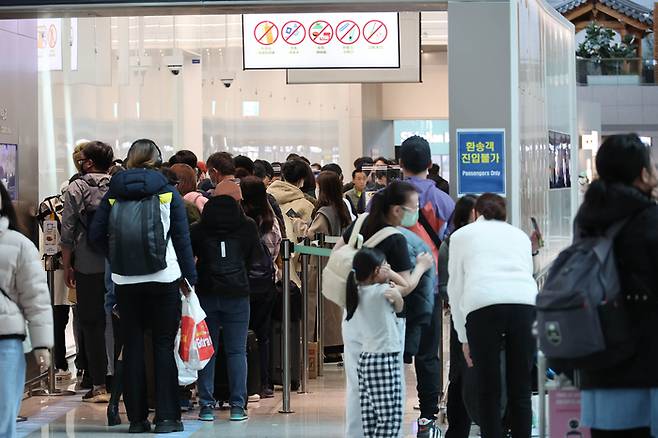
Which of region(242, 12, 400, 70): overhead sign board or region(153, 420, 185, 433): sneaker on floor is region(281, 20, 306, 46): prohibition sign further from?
region(153, 420, 185, 433): sneaker on floor

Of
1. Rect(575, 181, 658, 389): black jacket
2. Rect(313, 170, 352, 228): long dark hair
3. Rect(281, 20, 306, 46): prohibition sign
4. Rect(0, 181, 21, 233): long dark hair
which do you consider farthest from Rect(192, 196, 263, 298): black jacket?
Rect(281, 20, 306, 46): prohibition sign

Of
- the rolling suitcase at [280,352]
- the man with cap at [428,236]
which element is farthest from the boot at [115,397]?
the man with cap at [428,236]

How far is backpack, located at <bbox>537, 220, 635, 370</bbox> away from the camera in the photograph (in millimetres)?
3979

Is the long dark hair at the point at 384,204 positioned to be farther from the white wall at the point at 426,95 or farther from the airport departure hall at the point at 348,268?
the white wall at the point at 426,95

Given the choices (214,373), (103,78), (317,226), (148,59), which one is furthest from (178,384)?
(148,59)

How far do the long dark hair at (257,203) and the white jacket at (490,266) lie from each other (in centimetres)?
249

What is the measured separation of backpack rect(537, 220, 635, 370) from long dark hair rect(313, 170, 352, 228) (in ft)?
18.0

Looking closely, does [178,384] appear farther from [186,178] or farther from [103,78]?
[103,78]

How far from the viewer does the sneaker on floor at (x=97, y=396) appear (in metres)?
8.57

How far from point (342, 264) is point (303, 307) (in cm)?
283

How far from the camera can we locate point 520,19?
7.61 m

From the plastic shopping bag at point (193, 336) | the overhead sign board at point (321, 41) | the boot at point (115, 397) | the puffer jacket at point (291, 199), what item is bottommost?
the boot at point (115, 397)

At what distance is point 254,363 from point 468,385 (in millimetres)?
2797

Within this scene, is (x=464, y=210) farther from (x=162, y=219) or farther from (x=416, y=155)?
(x=162, y=219)
